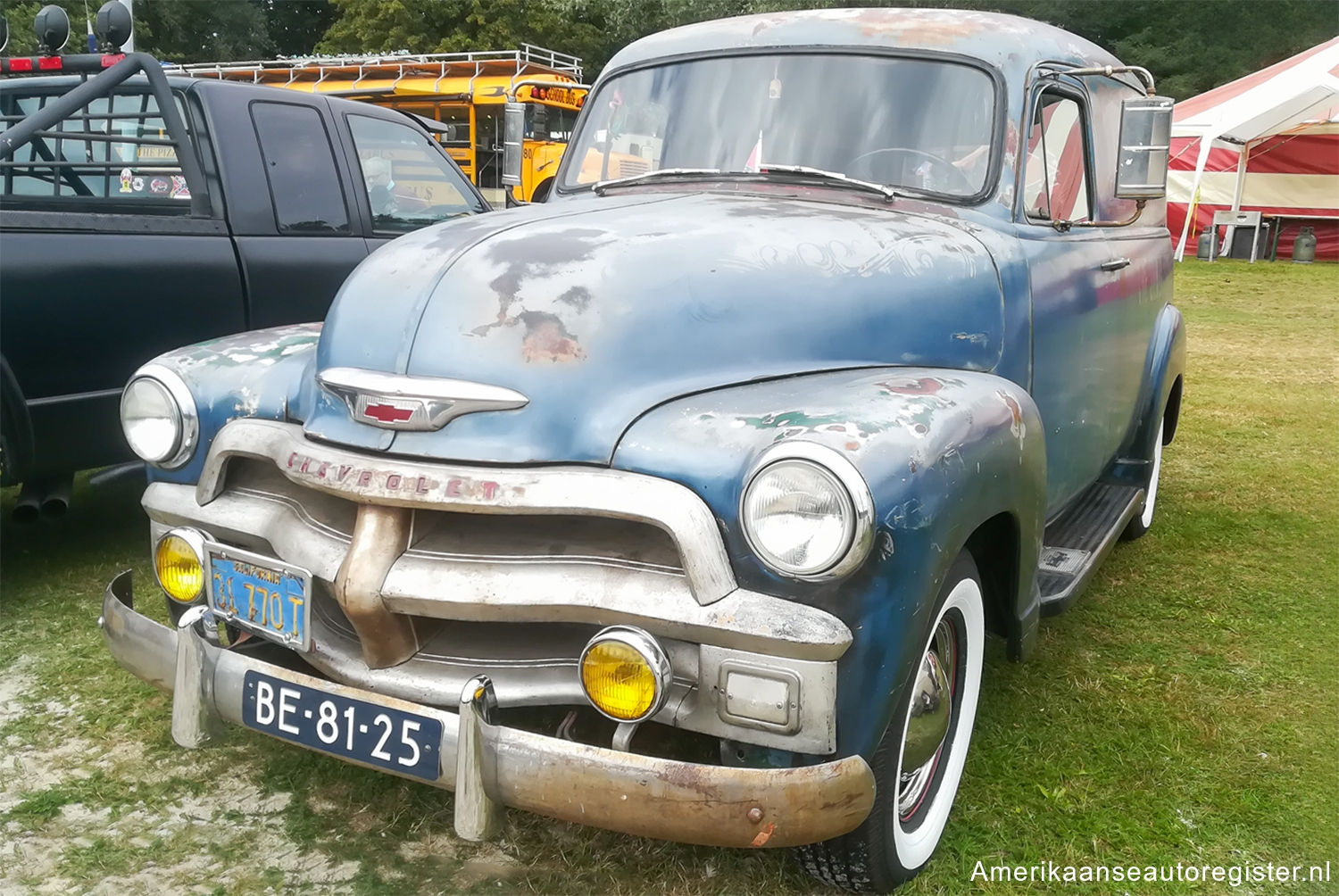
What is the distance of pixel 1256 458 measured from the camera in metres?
6.29

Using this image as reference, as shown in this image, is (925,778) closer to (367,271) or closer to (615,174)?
(367,271)

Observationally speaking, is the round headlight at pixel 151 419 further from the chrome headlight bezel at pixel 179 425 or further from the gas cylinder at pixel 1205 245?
the gas cylinder at pixel 1205 245

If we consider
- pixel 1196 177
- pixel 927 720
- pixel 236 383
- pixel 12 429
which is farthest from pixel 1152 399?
pixel 1196 177

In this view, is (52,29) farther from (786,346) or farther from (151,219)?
(786,346)

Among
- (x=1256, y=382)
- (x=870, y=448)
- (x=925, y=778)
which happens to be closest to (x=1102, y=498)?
(x=925, y=778)

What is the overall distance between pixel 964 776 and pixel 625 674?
133cm

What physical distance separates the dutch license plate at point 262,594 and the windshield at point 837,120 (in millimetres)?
1724

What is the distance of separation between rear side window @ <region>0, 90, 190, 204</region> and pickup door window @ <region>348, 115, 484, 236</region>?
0.81 m

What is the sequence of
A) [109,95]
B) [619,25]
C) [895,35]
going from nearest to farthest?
1. [895,35]
2. [109,95]
3. [619,25]

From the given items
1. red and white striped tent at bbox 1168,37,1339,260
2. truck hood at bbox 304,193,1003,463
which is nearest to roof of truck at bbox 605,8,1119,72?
truck hood at bbox 304,193,1003,463

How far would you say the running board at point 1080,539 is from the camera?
3.10m

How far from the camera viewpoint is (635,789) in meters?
1.94

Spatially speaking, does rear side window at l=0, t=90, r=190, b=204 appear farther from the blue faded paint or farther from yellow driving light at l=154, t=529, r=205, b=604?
yellow driving light at l=154, t=529, r=205, b=604

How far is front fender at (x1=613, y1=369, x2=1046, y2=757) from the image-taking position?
196cm
